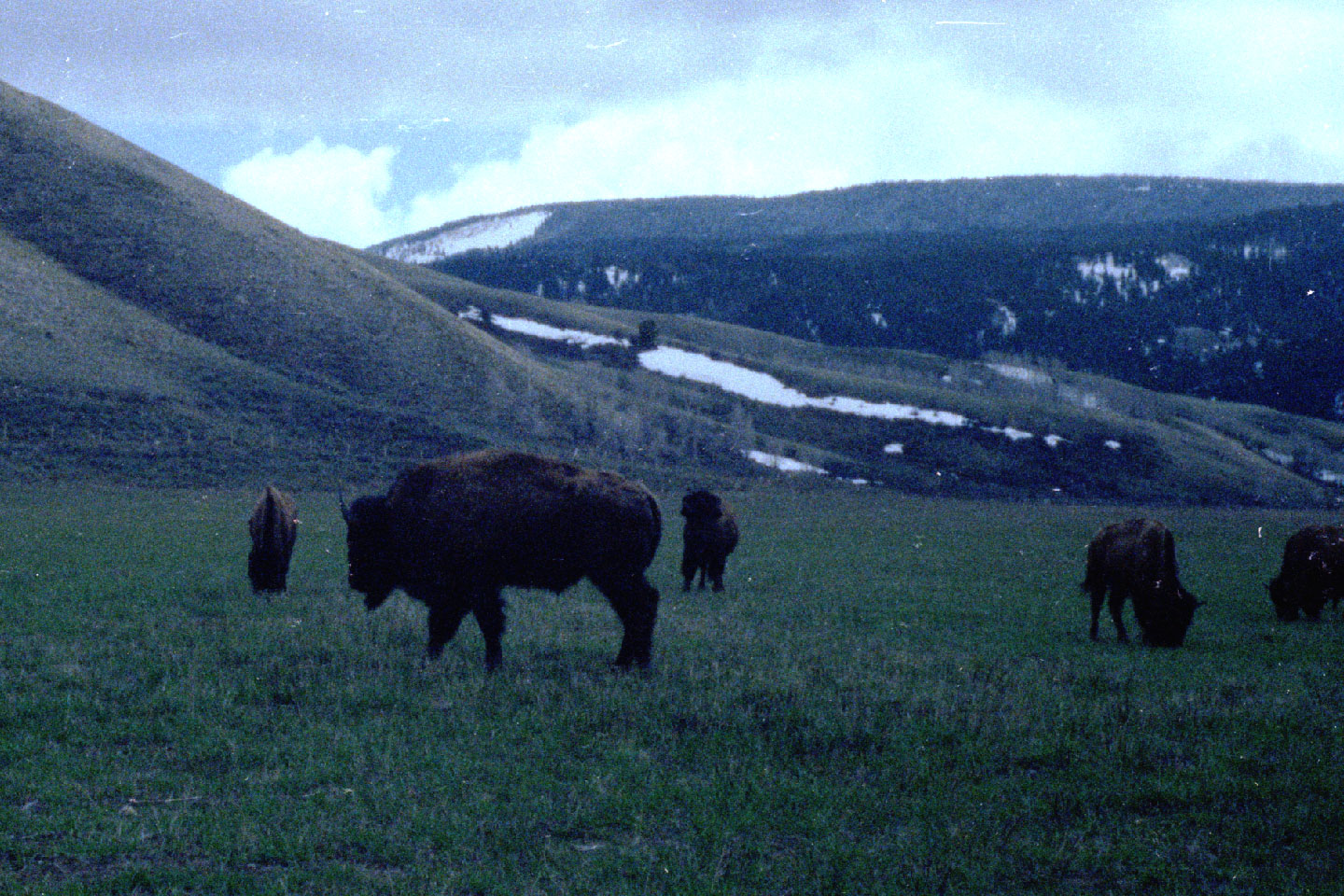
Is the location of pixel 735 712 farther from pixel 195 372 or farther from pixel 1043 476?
pixel 1043 476

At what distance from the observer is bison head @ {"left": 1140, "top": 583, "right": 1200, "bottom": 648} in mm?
14867

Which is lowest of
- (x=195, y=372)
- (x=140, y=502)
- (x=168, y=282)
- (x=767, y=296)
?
(x=140, y=502)

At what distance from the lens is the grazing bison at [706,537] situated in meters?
20.5

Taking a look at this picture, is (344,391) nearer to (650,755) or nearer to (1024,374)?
(650,755)

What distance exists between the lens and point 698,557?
20750mm

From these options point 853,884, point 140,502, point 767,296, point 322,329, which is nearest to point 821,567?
point 853,884

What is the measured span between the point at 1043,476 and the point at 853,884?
254 feet

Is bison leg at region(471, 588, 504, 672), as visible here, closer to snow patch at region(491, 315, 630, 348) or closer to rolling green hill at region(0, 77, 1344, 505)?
rolling green hill at region(0, 77, 1344, 505)

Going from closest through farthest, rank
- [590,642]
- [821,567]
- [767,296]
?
[590,642] → [821,567] → [767,296]

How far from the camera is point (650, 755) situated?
8.14 m

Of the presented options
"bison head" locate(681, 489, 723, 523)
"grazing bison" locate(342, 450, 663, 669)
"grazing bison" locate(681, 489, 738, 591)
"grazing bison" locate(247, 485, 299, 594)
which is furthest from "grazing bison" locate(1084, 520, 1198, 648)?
"grazing bison" locate(247, 485, 299, 594)

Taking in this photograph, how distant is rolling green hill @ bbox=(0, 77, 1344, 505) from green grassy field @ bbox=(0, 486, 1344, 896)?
37483 millimetres

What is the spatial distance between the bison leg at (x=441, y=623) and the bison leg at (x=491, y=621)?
0.21 m

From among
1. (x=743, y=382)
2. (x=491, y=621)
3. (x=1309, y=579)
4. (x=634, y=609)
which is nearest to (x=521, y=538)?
(x=491, y=621)
